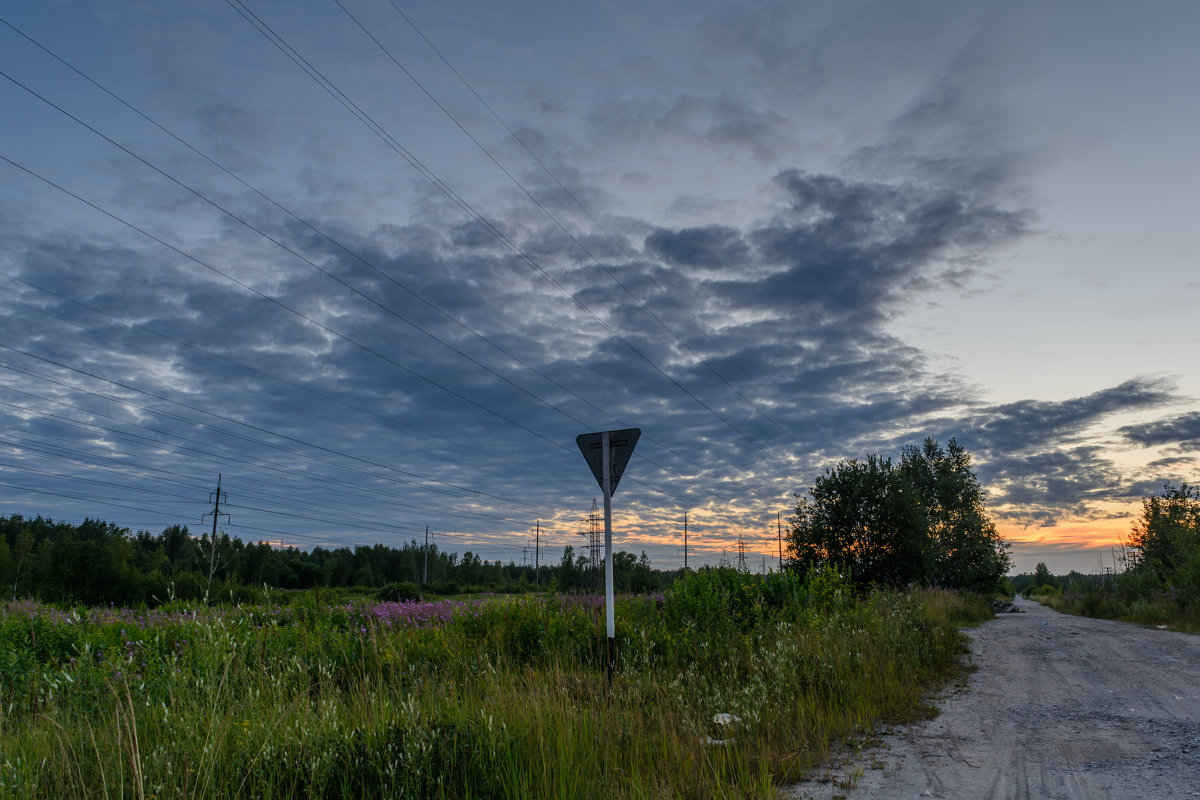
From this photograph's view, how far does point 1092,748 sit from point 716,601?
6828 mm

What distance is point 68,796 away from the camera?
4.20 metres

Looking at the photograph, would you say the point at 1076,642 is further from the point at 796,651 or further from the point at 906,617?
the point at 796,651

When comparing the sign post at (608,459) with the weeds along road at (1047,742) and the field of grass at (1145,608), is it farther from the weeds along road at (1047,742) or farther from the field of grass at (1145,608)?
the field of grass at (1145,608)

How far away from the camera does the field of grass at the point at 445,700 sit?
15.1 ft

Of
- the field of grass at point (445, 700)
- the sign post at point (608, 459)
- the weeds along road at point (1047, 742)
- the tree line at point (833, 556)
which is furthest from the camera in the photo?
the tree line at point (833, 556)

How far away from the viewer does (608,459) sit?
976cm

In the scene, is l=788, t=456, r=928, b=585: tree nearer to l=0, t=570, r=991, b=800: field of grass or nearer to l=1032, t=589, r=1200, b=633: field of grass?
l=1032, t=589, r=1200, b=633: field of grass

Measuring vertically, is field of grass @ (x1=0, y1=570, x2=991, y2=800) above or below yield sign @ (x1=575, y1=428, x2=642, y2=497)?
below

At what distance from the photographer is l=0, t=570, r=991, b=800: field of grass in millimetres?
4598

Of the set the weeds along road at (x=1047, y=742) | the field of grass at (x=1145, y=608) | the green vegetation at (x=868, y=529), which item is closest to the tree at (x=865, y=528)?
the green vegetation at (x=868, y=529)

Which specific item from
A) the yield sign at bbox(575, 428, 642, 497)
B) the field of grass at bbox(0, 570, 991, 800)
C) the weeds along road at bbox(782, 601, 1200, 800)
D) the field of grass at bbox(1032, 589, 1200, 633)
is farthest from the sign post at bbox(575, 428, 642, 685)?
the field of grass at bbox(1032, 589, 1200, 633)

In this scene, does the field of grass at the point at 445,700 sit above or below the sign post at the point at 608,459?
below

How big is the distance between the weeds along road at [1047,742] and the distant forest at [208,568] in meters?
8.30

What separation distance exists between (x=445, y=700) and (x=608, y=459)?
4.42 m
